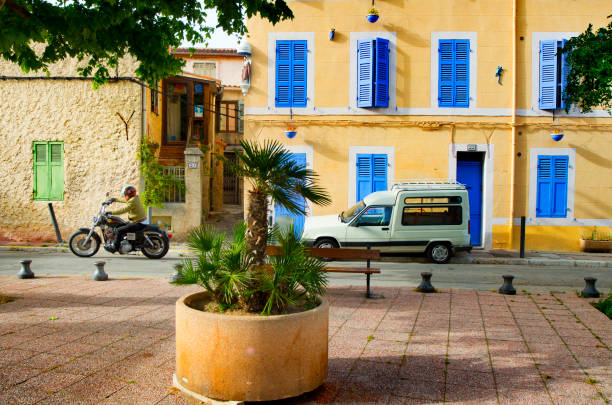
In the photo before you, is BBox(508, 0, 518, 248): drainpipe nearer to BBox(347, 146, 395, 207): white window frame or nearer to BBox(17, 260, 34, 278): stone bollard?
BBox(347, 146, 395, 207): white window frame

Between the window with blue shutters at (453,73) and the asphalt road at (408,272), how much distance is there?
5.24 meters

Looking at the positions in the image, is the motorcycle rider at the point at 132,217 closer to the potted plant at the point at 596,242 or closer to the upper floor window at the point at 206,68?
the potted plant at the point at 596,242

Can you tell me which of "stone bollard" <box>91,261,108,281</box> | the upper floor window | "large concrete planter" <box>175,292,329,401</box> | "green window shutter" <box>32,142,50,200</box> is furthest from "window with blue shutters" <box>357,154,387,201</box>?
the upper floor window

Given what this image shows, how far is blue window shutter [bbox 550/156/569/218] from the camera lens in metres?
15.4

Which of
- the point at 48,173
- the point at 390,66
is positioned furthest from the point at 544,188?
the point at 48,173

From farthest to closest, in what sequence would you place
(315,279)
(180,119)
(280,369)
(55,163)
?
(180,119) → (55,163) → (315,279) → (280,369)

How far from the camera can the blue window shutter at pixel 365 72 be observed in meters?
15.2

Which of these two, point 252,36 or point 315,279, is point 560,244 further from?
point 315,279

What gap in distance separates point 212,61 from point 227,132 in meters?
4.90

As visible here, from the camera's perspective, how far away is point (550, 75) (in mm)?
15250

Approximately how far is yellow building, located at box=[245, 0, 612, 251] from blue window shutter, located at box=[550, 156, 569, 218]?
3cm

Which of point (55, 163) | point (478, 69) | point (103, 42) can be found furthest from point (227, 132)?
point (103, 42)

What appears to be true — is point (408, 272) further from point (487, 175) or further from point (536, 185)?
point (536, 185)

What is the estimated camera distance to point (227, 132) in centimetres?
2805
